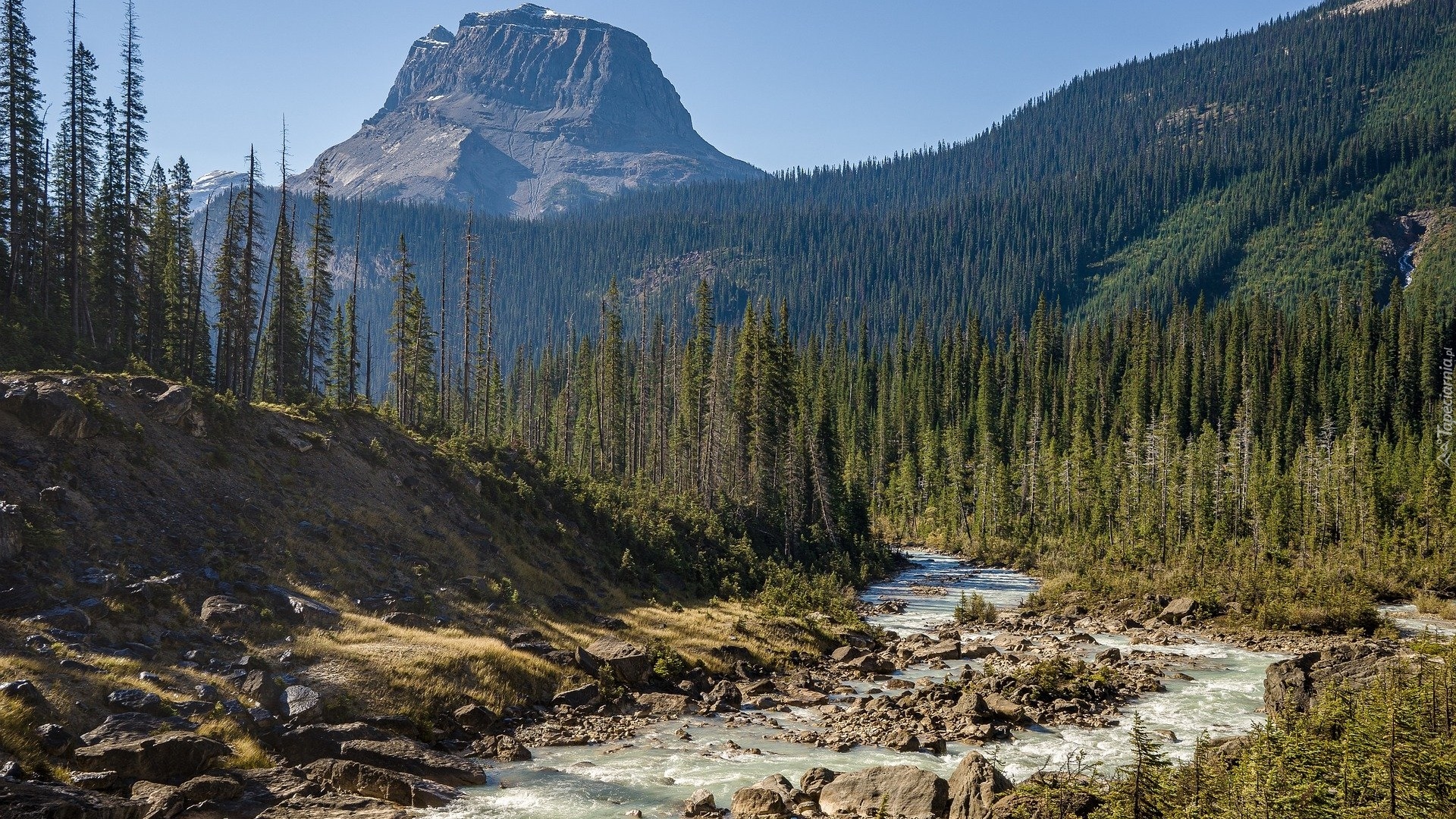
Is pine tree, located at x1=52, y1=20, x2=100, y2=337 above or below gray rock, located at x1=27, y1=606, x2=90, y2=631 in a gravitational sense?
above

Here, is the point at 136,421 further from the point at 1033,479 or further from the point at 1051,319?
the point at 1051,319

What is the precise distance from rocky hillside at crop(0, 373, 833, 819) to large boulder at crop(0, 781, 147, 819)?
0.05m

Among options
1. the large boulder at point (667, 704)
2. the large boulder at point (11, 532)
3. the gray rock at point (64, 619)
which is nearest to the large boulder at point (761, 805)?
the large boulder at point (667, 704)

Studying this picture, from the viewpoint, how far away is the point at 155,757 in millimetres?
17891

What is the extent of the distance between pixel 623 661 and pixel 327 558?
40.9ft

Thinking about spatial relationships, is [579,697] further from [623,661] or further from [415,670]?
[415,670]

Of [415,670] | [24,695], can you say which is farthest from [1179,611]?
[24,695]

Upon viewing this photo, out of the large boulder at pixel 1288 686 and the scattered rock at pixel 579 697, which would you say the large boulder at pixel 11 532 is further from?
the large boulder at pixel 1288 686

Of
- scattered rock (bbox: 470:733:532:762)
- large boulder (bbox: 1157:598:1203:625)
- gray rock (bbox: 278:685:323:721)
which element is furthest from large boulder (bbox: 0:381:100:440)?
large boulder (bbox: 1157:598:1203:625)

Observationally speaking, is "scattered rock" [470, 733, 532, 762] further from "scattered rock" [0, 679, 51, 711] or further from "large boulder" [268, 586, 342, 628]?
"scattered rock" [0, 679, 51, 711]

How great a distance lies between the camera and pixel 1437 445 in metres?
86.3

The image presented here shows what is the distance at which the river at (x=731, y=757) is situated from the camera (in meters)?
19.3

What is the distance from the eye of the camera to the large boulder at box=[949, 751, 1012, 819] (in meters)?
16.8

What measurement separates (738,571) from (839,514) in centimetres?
2364
